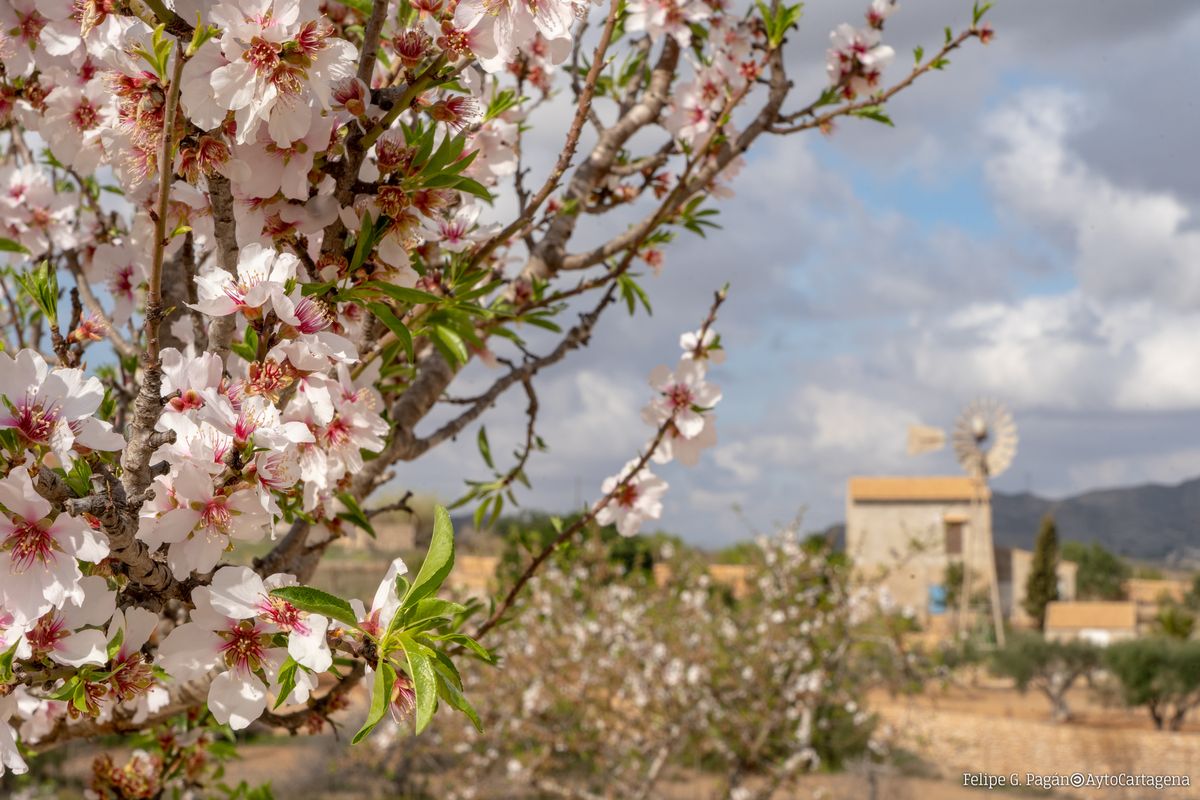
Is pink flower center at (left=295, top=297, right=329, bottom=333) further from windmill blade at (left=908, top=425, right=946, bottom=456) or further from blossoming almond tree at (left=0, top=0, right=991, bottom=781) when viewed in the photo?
windmill blade at (left=908, top=425, right=946, bottom=456)

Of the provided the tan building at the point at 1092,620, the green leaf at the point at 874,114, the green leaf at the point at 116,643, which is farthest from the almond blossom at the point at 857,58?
the tan building at the point at 1092,620

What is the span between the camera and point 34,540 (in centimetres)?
83

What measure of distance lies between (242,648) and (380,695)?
205mm

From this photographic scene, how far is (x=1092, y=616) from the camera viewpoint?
25.5 meters

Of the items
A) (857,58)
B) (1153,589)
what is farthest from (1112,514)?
(857,58)

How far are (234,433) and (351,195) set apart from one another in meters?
0.28

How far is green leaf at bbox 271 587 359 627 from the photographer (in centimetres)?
83

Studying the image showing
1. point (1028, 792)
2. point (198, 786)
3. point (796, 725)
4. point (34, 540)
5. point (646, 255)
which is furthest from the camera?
point (1028, 792)

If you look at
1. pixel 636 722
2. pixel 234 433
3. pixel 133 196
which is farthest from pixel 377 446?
pixel 636 722

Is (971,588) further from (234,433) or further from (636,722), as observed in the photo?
(234,433)

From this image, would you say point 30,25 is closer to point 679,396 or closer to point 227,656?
point 227,656

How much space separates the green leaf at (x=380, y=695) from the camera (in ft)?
2.57

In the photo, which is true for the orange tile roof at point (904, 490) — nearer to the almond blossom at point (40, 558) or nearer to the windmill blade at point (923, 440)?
the windmill blade at point (923, 440)

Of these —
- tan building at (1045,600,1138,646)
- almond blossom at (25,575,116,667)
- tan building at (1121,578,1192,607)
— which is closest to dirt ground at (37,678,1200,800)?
almond blossom at (25,575,116,667)
